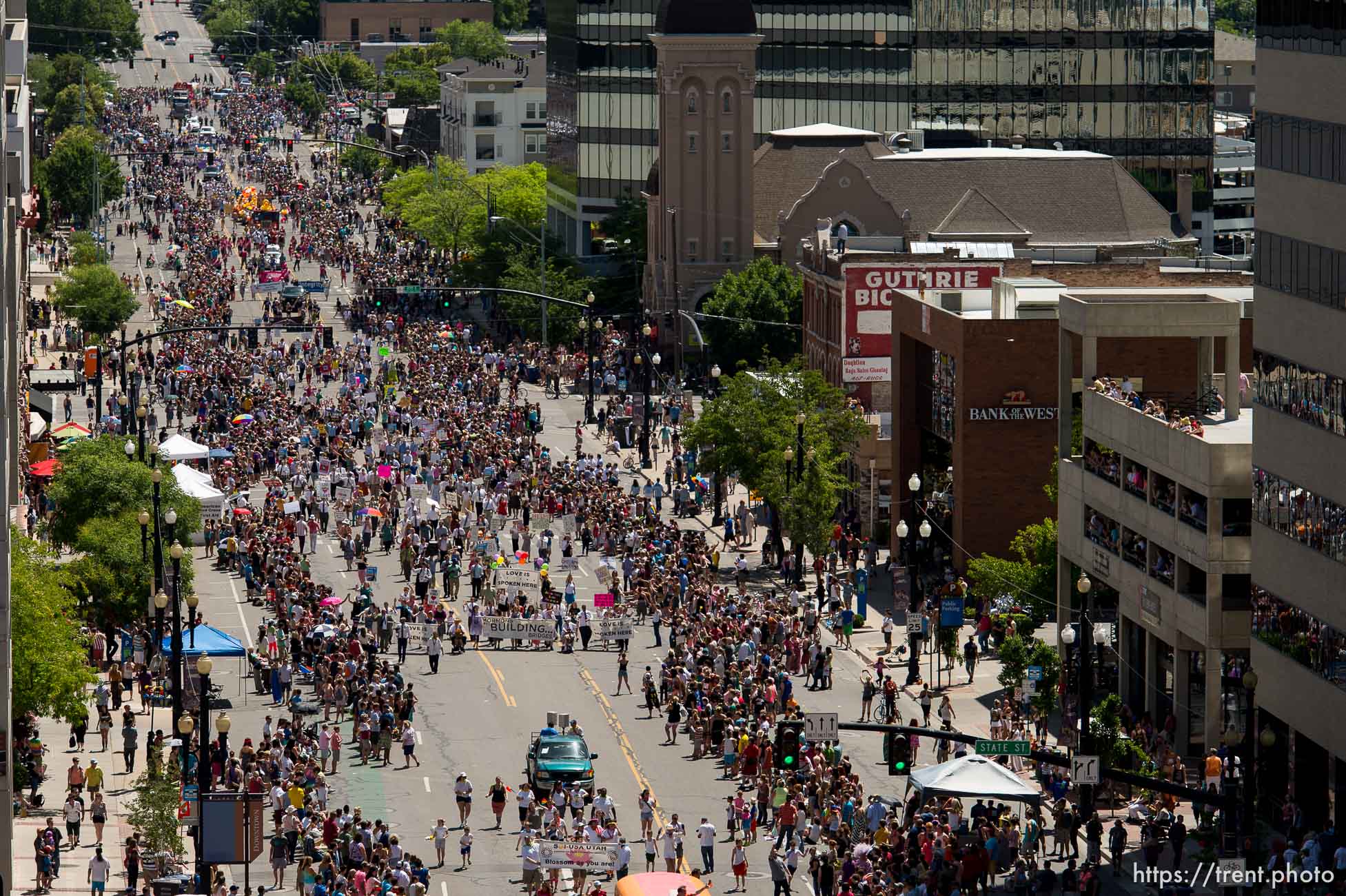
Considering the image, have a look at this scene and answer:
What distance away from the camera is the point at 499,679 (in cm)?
6300

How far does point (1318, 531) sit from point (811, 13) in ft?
310

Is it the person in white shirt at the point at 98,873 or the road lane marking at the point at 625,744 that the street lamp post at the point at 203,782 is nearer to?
the person in white shirt at the point at 98,873

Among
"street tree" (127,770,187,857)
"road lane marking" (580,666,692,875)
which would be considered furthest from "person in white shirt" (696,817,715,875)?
"street tree" (127,770,187,857)

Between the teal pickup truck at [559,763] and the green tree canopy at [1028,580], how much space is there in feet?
45.9

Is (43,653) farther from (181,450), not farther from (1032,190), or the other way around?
(1032,190)

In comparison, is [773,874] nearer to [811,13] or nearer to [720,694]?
[720,694]

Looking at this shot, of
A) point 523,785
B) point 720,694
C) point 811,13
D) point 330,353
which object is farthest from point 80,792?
point 811,13

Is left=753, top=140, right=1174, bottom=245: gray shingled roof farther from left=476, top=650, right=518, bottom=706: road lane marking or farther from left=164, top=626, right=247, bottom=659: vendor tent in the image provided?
left=164, top=626, right=247, bottom=659: vendor tent

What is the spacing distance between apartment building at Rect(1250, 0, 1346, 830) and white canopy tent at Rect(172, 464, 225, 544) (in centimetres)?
3545

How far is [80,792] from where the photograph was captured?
170 ft

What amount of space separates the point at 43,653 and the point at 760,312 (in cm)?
5846

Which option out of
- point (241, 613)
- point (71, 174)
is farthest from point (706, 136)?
point (71, 174)

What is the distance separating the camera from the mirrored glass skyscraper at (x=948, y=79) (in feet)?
447

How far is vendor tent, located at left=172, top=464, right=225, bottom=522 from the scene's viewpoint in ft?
254
